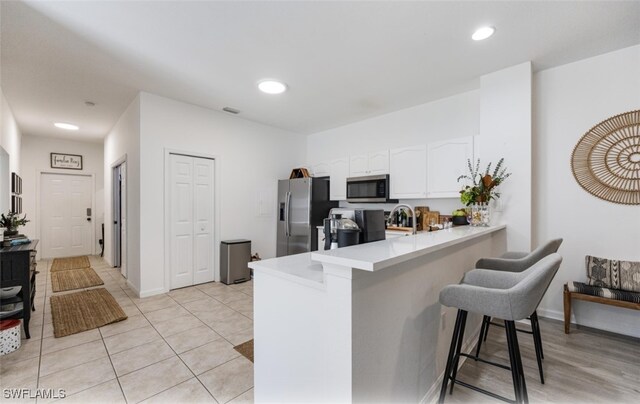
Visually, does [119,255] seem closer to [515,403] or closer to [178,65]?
[178,65]

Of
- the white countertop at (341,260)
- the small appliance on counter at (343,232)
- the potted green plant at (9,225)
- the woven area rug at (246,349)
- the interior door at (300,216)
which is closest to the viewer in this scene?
the white countertop at (341,260)

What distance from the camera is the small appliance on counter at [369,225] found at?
1745 millimetres

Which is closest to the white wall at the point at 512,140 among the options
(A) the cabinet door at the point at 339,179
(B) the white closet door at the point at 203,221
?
(A) the cabinet door at the point at 339,179

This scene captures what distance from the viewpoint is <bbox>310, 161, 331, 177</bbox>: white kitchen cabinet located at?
516 cm

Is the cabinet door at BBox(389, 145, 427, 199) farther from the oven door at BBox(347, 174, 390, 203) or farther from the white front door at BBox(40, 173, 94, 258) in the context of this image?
the white front door at BBox(40, 173, 94, 258)

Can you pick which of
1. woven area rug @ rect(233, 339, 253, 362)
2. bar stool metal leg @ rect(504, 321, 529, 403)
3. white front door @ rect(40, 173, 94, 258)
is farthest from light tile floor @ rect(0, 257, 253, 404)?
white front door @ rect(40, 173, 94, 258)

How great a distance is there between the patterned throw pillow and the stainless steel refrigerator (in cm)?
344

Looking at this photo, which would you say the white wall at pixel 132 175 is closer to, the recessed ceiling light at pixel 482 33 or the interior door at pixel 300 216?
the interior door at pixel 300 216

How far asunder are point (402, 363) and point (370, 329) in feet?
1.37

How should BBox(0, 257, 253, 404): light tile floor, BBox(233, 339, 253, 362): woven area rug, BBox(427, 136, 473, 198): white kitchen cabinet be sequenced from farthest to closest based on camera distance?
1. BBox(427, 136, 473, 198): white kitchen cabinet
2. BBox(233, 339, 253, 362): woven area rug
3. BBox(0, 257, 253, 404): light tile floor

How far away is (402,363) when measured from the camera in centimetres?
145

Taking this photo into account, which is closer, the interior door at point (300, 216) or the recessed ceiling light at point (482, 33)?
the recessed ceiling light at point (482, 33)

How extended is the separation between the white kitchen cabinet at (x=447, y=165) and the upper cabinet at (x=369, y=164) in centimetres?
70

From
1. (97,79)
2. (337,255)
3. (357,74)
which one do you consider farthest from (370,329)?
(97,79)
